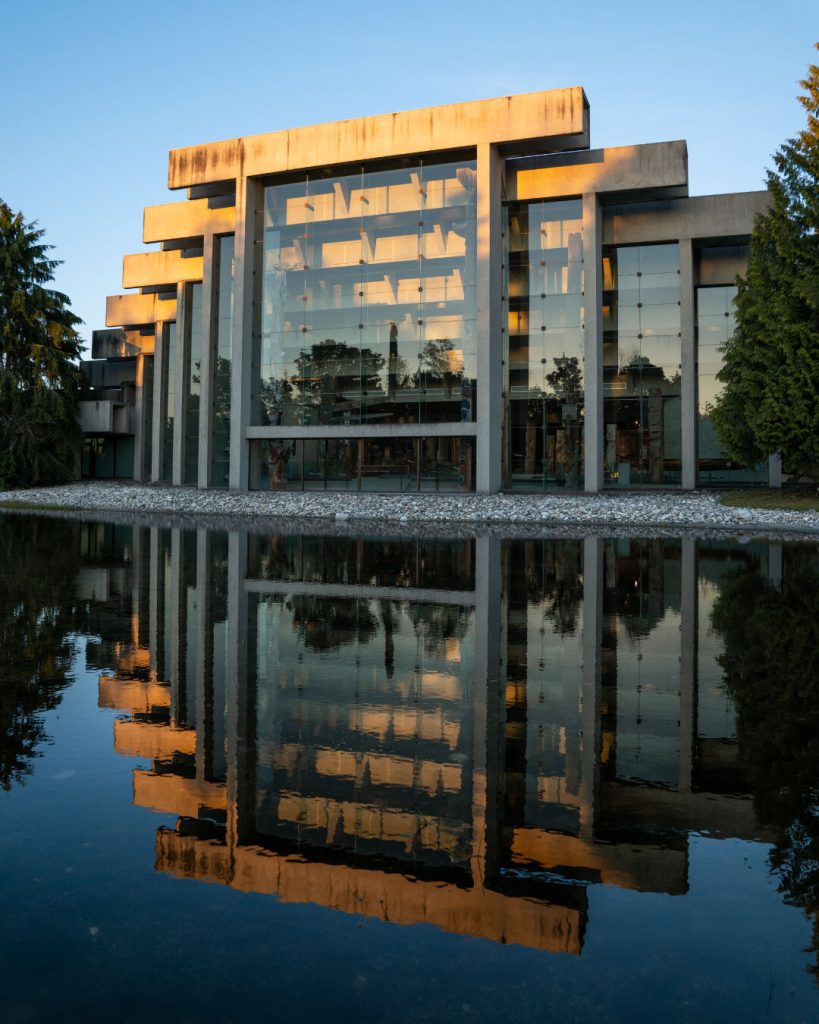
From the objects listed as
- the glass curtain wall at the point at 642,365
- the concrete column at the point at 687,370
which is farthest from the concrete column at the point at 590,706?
the concrete column at the point at 687,370

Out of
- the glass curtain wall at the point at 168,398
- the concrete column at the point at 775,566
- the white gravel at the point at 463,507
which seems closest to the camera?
the concrete column at the point at 775,566

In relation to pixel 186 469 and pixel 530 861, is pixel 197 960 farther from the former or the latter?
pixel 186 469

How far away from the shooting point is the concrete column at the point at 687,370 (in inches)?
1577

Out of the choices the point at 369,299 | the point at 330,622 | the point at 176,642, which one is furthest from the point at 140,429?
the point at 176,642

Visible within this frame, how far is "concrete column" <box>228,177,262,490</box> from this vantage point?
42.0 m

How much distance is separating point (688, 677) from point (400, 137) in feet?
115

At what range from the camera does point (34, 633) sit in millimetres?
9336

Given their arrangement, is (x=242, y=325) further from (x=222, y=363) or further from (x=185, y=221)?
(x=185, y=221)

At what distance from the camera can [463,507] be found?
3183cm

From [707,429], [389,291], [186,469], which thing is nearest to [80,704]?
[389,291]

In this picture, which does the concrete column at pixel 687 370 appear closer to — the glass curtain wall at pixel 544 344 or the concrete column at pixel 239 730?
the glass curtain wall at pixel 544 344

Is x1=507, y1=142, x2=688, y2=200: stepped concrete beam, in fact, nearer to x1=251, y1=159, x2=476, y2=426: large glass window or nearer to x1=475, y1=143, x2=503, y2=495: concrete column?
x1=475, y1=143, x2=503, y2=495: concrete column

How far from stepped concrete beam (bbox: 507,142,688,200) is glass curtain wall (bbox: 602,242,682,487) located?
3.45 meters

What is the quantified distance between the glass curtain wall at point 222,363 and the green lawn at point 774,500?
24384 mm
